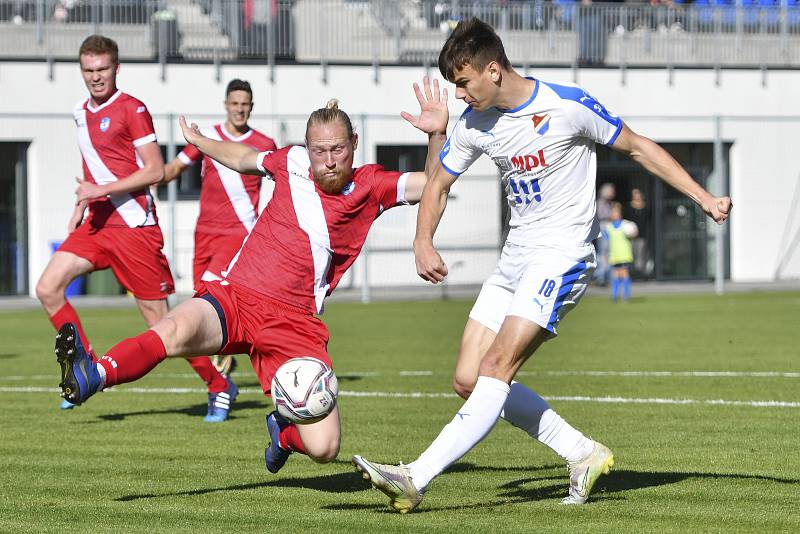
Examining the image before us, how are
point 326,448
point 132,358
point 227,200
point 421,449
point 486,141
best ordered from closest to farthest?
point 132,358 < point 486,141 < point 326,448 < point 421,449 < point 227,200

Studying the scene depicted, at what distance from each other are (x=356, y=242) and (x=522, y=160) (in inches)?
43.4

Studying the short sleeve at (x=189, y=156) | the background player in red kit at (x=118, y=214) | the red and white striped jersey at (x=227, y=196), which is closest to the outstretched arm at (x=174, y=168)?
the short sleeve at (x=189, y=156)

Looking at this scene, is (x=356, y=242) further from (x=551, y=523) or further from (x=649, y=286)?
(x=649, y=286)

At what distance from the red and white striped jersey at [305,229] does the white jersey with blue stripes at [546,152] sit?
0.56 metres

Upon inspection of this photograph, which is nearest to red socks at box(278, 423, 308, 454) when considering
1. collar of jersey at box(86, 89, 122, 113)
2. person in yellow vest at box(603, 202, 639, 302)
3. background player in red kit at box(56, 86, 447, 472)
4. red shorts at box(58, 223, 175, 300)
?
background player in red kit at box(56, 86, 447, 472)

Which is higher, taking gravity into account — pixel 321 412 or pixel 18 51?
pixel 18 51

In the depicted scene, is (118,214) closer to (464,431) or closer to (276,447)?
(276,447)

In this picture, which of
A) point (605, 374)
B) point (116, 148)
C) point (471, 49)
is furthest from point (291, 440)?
point (605, 374)

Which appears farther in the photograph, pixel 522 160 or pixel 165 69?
pixel 165 69

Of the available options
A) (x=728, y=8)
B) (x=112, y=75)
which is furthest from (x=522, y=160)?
(x=728, y=8)

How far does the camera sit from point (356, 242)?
7.00m

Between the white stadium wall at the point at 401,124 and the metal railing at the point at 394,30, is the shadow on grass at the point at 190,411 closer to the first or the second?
the white stadium wall at the point at 401,124

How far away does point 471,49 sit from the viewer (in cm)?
605

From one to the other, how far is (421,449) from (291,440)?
1713 mm
